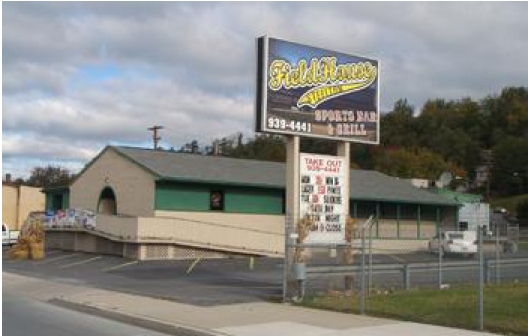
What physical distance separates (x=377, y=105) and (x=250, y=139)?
110m

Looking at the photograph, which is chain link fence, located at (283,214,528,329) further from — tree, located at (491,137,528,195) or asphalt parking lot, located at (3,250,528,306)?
tree, located at (491,137,528,195)

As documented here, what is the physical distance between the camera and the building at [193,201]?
3438 cm

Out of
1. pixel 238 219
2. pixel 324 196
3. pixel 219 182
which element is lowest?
pixel 238 219

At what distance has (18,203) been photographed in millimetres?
63062

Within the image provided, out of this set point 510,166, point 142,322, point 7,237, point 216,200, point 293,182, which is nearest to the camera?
point 142,322

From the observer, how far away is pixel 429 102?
152 meters

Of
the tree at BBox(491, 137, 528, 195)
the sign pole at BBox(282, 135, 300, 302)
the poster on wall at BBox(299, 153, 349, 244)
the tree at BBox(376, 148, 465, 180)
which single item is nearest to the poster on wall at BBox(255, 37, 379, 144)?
the sign pole at BBox(282, 135, 300, 302)

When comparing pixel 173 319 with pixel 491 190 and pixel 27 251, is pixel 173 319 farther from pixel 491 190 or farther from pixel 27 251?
pixel 491 190

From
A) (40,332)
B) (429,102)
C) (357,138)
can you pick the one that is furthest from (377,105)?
(429,102)

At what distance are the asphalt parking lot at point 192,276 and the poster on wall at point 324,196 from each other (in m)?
0.84

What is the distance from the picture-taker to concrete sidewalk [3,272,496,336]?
13.0m

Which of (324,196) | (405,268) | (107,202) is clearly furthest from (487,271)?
(107,202)

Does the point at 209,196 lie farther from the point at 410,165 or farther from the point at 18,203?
the point at 410,165

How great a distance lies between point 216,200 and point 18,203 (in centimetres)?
3043
